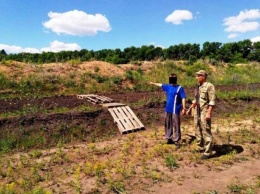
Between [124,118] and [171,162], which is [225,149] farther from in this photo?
[124,118]

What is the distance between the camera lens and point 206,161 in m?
7.94

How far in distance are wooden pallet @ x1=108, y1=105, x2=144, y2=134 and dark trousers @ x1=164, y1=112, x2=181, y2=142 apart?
1.92 m

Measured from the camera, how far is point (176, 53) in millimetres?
53969

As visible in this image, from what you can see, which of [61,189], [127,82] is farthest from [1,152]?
[127,82]

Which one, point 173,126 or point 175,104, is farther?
point 173,126

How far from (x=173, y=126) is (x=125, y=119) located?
265 centimetres

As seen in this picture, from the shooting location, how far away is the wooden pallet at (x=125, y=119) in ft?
35.9

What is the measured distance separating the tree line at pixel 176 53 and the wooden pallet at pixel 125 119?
28.8 metres

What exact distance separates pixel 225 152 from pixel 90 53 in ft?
124

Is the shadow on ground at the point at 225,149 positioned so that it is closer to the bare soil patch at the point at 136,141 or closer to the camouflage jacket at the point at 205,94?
the bare soil patch at the point at 136,141

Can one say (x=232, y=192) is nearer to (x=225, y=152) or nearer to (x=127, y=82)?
(x=225, y=152)

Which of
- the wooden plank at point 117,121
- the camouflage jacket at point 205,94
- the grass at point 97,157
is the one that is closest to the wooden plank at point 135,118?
the grass at point 97,157

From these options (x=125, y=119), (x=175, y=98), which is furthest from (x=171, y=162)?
(x=125, y=119)

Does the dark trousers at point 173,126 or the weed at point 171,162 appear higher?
the dark trousers at point 173,126
